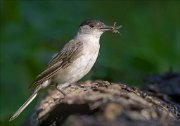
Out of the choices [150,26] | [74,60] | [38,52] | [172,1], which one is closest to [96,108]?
[74,60]

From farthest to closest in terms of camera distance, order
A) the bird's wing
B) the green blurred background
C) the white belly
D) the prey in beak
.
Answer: the green blurred background
the prey in beak
the white belly
the bird's wing

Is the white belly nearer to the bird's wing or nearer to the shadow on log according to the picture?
the bird's wing

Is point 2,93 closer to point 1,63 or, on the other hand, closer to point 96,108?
point 1,63

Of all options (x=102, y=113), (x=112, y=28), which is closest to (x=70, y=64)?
(x=112, y=28)

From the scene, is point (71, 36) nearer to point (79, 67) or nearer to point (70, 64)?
point (70, 64)

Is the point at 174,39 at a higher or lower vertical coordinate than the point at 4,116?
higher

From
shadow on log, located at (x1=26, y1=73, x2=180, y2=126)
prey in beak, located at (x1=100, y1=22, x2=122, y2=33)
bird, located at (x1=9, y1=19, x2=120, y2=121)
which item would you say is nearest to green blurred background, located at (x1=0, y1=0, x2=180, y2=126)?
prey in beak, located at (x1=100, y1=22, x2=122, y2=33)

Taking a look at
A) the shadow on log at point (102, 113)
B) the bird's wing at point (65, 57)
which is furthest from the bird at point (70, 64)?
the shadow on log at point (102, 113)
